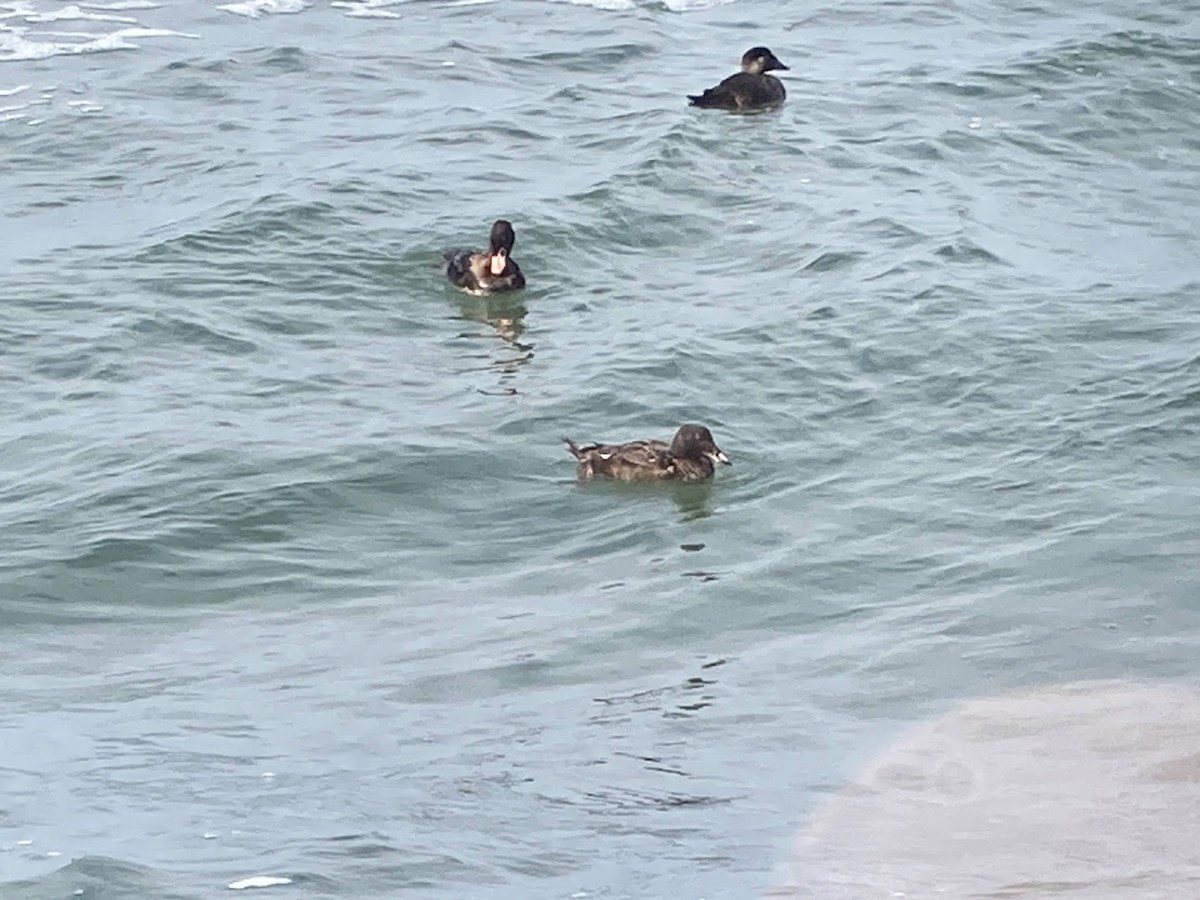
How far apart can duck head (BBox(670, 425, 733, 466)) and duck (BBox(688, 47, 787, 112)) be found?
8903mm

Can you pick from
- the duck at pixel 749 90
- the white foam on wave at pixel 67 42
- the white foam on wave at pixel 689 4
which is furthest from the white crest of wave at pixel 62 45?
the duck at pixel 749 90

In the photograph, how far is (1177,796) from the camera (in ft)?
29.1

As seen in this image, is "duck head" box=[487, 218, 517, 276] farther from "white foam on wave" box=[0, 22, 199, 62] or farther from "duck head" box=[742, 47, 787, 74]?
"white foam on wave" box=[0, 22, 199, 62]

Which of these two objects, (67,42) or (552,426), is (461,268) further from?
(67,42)

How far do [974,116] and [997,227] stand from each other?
361cm

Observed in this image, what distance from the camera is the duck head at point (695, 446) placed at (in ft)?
45.3

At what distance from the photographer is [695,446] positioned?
13.8 metres

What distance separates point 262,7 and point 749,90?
24.0 ft

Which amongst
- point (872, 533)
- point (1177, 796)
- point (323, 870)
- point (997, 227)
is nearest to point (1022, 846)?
point (1177, 796)

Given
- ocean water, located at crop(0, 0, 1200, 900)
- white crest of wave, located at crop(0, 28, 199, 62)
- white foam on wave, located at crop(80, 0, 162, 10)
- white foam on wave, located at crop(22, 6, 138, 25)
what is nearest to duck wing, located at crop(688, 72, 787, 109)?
ocean water, located at crop(0, 0, 1200, 900)

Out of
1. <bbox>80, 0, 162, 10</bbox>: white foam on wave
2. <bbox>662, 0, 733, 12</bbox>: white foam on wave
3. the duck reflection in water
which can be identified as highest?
<bbox>80, 0, 162, 10</bbox>: white foam on wave

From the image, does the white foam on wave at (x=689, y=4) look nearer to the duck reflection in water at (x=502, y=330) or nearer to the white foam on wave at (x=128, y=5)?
the white foam on wave at (x=128, y=5)

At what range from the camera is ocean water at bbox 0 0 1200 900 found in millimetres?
9320

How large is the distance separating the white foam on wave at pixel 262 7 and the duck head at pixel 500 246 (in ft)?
33.1
